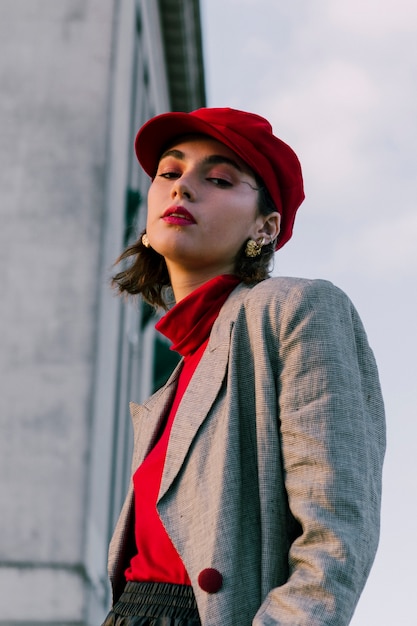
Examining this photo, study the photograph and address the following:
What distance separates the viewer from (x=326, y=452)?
7.81ft

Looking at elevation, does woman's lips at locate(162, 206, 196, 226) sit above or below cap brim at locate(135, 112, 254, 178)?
below

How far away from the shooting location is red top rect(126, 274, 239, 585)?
2.63m

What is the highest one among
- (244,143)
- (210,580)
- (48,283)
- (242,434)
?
(244,143)

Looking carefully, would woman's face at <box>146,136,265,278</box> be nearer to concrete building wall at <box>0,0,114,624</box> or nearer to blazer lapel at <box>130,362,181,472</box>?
blazer lapel at <box>130,362,181,472</box>

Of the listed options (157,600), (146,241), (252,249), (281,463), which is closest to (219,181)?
(252,249)

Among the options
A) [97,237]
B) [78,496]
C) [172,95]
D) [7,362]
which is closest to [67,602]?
[78,496]

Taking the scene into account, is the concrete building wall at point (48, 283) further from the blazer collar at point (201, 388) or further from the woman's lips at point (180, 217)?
the blazer collar at point (201, 388)

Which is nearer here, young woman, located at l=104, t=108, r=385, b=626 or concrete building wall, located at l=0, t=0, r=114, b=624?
young woman, located at l=104, t=108, r=385, b=626

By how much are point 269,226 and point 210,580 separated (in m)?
1.16

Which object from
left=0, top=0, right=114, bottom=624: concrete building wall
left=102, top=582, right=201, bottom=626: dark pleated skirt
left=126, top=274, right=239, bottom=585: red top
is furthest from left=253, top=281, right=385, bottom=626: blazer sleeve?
left=0, top=0, right=114, bottom=624: concrete building wall

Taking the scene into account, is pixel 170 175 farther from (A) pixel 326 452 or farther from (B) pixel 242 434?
(A) pixel 326 452

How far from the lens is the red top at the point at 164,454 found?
2629 millimetres

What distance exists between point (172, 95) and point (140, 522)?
27.2m

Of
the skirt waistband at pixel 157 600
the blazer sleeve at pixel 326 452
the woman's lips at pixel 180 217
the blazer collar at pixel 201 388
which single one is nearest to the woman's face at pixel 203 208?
the woman's lips at pixel 180 217
